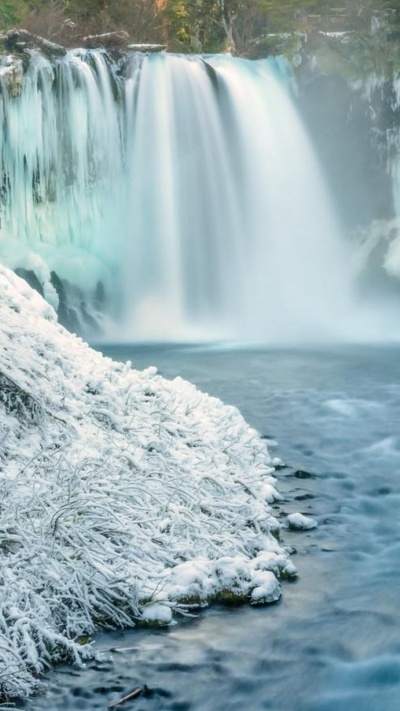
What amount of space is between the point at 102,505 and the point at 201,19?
74.3ft

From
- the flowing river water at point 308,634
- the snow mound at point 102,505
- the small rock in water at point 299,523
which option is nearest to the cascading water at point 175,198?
the snow mound at point 102,505

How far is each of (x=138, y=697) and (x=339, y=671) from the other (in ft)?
3.21

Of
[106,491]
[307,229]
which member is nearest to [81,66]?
[307,229]

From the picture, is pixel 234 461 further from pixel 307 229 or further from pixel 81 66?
pixel 307 229

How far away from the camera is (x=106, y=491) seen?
17.9 ft

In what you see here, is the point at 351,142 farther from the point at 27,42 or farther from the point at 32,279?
the point at 32,279

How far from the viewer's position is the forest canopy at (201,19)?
2056 cm

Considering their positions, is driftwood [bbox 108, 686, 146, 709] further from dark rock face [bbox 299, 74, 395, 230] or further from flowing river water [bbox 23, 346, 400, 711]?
dark rock face [bbox 299, 74, 395, 230]

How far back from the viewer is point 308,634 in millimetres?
4566

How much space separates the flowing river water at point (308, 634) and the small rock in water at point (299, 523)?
82 mm

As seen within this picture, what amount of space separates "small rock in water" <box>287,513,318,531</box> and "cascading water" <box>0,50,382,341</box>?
1072 cm

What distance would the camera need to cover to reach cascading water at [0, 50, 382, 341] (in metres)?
16.5

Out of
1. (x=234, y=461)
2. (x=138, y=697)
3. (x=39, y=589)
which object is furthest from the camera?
(x=234, y=461)

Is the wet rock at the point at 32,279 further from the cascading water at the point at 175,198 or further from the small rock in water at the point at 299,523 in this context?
the small rock in water at the point at 299,523
